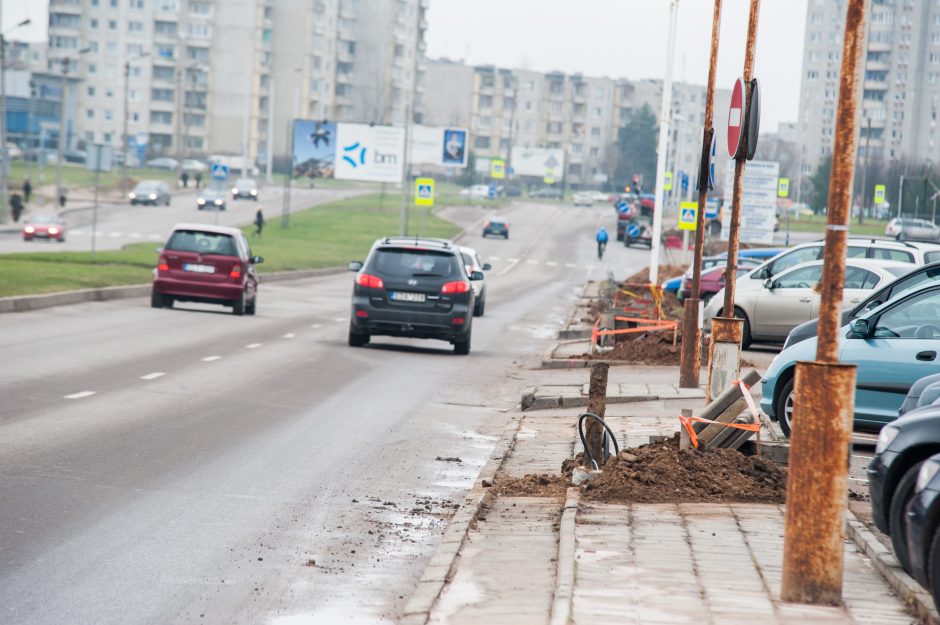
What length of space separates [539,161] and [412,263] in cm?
13104

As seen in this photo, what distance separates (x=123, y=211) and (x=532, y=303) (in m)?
50.6

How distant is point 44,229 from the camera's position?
60062 mm

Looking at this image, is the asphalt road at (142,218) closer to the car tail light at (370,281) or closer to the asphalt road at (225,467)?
the car tail light at (370,281)

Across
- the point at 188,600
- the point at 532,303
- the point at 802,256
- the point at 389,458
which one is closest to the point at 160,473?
the point at 389,458

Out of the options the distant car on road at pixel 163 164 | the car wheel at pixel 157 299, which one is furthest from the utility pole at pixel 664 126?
the distant car on road at pixel 163 164

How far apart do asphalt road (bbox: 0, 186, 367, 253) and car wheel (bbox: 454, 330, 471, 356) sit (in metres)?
31.5

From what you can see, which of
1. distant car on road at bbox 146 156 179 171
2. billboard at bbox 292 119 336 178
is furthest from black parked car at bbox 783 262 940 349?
distant car on road at bbox 146 156 179 171

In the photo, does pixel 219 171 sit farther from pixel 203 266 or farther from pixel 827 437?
pixel 827 437

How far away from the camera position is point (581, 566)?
6.73 m

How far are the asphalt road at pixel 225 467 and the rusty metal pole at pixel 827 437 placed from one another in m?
1.84

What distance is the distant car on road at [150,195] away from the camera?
9294 centimetres

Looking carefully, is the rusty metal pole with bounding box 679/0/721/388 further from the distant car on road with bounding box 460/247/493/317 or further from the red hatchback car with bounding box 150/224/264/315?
the distant car on road with bounding box 460/247/493/317

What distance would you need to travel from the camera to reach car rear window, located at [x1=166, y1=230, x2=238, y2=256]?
2714 cm

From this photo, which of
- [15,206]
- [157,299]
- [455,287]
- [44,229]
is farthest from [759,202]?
[15,206]
